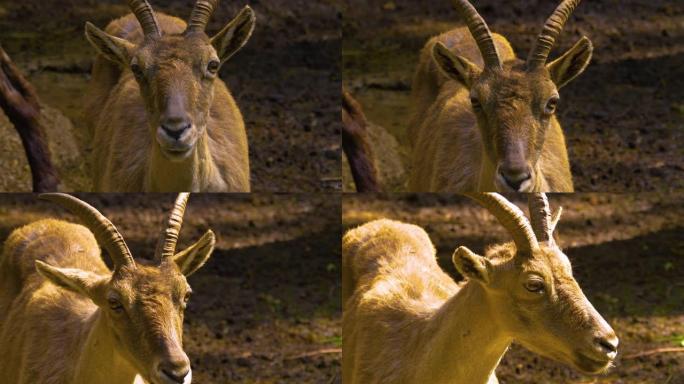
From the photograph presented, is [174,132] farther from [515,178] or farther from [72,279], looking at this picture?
[515,178]

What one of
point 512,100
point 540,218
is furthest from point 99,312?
point 512,100

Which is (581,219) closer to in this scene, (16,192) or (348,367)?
(348,367)

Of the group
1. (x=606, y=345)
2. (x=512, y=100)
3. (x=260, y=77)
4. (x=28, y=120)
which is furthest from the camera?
(x=260, y=77)

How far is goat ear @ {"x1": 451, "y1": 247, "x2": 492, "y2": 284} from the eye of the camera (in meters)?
7.17

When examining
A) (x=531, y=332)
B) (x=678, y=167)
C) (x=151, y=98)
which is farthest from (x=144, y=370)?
(x=678, y=167)

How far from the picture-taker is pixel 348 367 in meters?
8.85

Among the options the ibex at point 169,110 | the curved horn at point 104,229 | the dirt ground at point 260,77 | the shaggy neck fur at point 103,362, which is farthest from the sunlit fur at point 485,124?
the shaggy neck fur at point 103,362

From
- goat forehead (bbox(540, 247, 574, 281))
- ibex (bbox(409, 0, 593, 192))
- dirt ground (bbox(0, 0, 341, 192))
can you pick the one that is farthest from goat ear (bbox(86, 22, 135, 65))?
goat forehead (bbox(540, 247, 574, 281))

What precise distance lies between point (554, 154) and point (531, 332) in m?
2.13

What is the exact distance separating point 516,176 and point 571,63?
0.83m

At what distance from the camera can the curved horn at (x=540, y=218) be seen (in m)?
7.43

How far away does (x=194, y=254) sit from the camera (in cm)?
767

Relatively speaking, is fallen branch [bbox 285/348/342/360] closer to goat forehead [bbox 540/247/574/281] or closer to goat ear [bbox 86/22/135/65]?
goat ear [bbox 86/22/135/65]

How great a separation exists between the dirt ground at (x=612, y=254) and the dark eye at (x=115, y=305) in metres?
3.25
